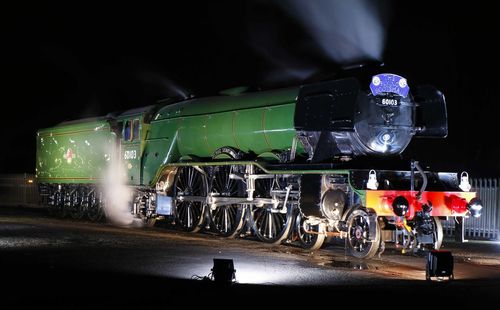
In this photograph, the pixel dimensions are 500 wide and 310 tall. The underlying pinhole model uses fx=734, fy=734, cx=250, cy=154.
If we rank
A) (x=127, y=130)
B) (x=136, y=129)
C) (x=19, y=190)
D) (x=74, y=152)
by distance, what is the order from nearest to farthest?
(x=136, y=129) → (x=127, y=130) → (x=74, y=152) → (x=19, y=190)

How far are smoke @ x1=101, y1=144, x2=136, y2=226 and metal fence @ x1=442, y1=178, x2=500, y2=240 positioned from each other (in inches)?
378

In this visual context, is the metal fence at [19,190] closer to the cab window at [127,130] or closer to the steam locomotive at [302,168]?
the cab window at [127,130]

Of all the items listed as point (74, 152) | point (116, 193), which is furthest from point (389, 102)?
point (74, 152)

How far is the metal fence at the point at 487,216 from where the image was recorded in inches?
741

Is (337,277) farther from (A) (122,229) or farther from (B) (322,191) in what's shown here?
(A) (122,229)

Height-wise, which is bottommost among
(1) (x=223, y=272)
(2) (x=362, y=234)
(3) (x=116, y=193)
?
(1) (x=223, y=272)

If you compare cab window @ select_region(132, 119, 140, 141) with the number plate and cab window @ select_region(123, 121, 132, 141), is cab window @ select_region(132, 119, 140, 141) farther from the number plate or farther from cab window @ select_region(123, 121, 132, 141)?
the number plate

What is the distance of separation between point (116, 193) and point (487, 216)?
11076 millimetres

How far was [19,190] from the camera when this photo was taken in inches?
1464

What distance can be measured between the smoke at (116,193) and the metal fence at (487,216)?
9.61 metres

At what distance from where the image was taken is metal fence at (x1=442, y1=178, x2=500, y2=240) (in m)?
18.8

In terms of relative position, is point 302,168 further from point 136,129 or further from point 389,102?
point 136,129

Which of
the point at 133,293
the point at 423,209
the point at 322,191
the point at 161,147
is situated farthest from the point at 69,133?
the point at 133,293

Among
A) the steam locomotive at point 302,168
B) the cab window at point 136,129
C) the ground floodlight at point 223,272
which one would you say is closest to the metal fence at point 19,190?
the cab window at point 136,129
